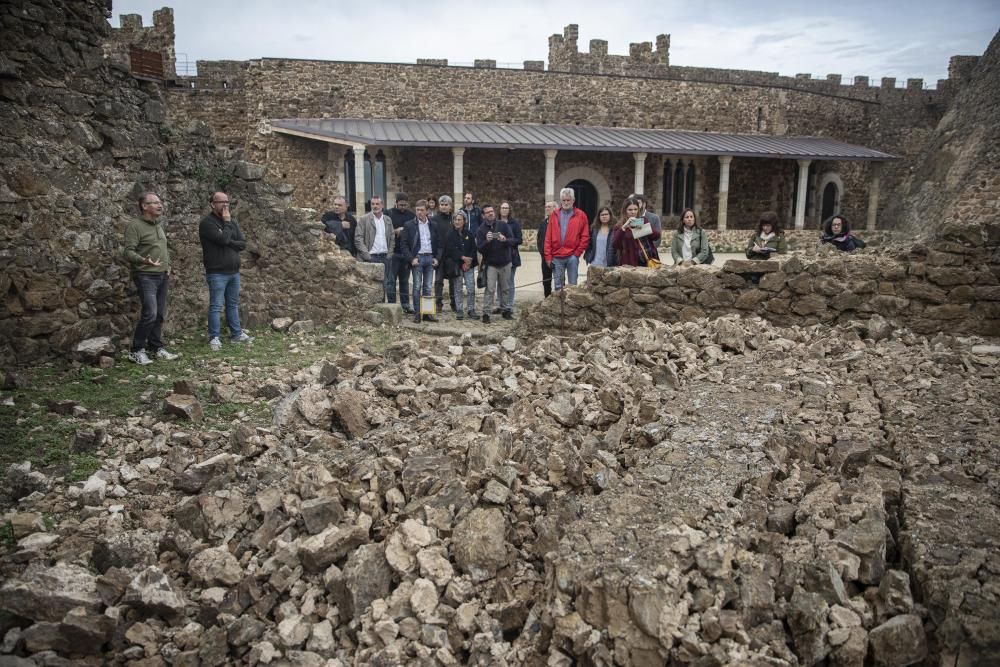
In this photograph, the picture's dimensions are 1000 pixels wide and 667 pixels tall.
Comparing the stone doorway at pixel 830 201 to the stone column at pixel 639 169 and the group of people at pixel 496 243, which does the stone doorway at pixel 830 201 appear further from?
the group of people at pixel 496 243

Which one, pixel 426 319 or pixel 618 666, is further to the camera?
pixel 426 319

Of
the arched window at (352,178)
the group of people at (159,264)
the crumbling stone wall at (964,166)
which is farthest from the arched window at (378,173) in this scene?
the crumbling stone wall at (964,166)

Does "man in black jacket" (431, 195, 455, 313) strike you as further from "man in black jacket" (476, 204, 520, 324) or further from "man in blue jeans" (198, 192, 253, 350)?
"man in blue jeans" (198, 192, 253, 350)

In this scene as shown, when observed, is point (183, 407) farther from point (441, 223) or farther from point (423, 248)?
point (441, 223)

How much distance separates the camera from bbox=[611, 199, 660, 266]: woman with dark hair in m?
7.63

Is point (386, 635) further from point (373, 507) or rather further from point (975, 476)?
point (975, 476)

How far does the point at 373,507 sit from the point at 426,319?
5426mm

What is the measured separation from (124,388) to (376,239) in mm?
4321

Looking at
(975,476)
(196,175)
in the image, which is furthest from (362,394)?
(196,175)

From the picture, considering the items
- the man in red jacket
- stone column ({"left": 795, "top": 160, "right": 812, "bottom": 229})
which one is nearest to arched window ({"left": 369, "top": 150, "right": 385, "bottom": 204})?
the man in red jacket

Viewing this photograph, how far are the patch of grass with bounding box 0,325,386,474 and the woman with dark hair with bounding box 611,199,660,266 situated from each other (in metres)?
2.88

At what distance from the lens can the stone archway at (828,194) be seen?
26312 mm

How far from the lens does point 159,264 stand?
249 inches

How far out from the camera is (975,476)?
3.29 m
